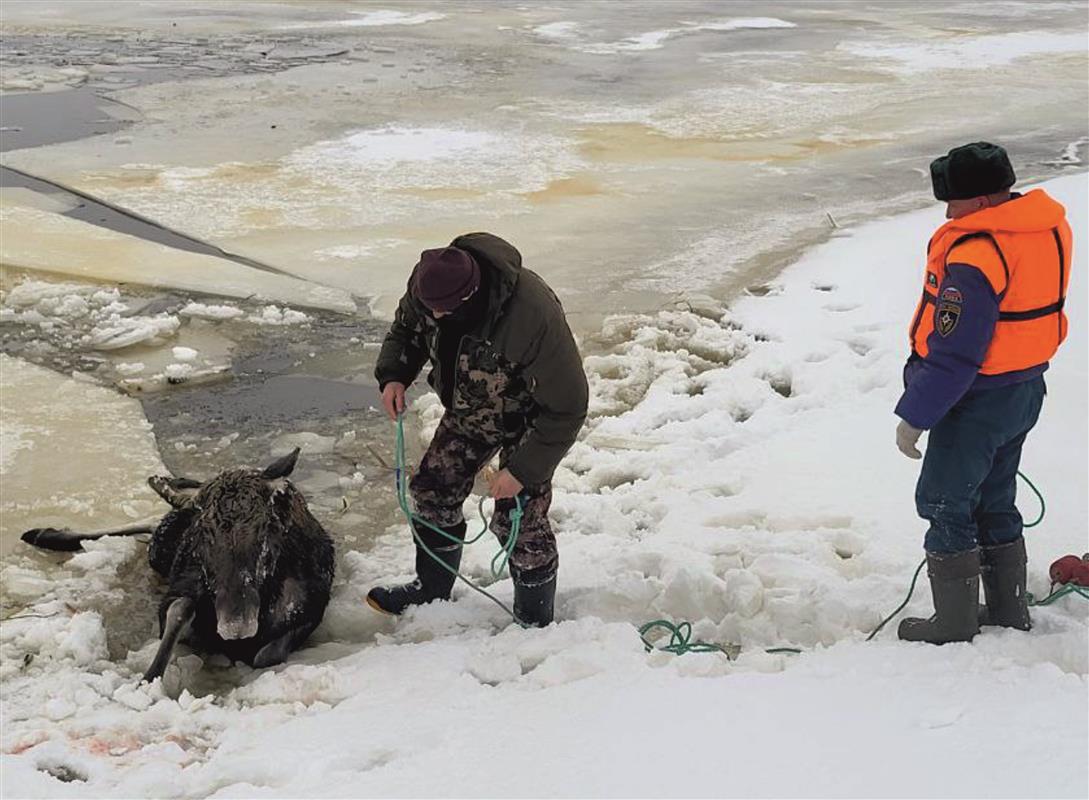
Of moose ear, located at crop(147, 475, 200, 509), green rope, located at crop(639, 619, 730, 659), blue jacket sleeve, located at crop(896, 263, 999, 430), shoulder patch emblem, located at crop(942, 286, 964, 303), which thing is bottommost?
green rope, located at crop(639, 619, 730, 659)

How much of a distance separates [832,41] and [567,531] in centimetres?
2064

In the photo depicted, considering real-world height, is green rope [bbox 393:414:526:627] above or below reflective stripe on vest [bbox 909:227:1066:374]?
below

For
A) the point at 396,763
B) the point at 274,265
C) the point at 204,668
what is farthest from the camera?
the point at 274,265

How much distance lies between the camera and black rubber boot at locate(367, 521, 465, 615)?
4.12 meters

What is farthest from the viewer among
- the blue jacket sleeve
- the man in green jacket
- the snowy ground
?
the man in green jacket

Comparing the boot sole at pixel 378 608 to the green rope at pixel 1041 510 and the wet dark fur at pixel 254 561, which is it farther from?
the green rope at pixel 1041 510

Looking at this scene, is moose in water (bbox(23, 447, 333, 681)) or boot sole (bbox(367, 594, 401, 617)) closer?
moose in water (bbox(23, 447, 333, 681))

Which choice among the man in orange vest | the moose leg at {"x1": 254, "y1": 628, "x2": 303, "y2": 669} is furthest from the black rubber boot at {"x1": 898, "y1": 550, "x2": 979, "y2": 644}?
the moose leg at {"x1": 254, "y1": 628, "x2": 303, "y2": 669}

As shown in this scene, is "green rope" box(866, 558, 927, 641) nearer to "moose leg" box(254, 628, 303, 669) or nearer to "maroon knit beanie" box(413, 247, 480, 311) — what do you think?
"maroon knit beanie" box(413, 247, 480, 311)

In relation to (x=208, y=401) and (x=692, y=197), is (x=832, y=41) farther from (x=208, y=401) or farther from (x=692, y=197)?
(x=208, y=401)

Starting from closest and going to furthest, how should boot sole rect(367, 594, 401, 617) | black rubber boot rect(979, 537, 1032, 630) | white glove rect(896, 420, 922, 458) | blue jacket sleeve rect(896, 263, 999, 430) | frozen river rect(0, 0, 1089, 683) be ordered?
1. blue jacket sleeve rect(896, 263, 999, 430)
2. white glove rect(896, 420, 922, 458)
3. black rubber boot rect(979, 537, 1032, 630)
4. boot sole rect(367, 594, 401, 617)
5. frozen river rect(0, 0, 1089, 683)

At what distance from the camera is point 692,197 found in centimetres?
1113

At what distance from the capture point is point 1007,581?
3.56 metres

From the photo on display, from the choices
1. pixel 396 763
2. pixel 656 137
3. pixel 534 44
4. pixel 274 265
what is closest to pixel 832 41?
pixel 534 44
